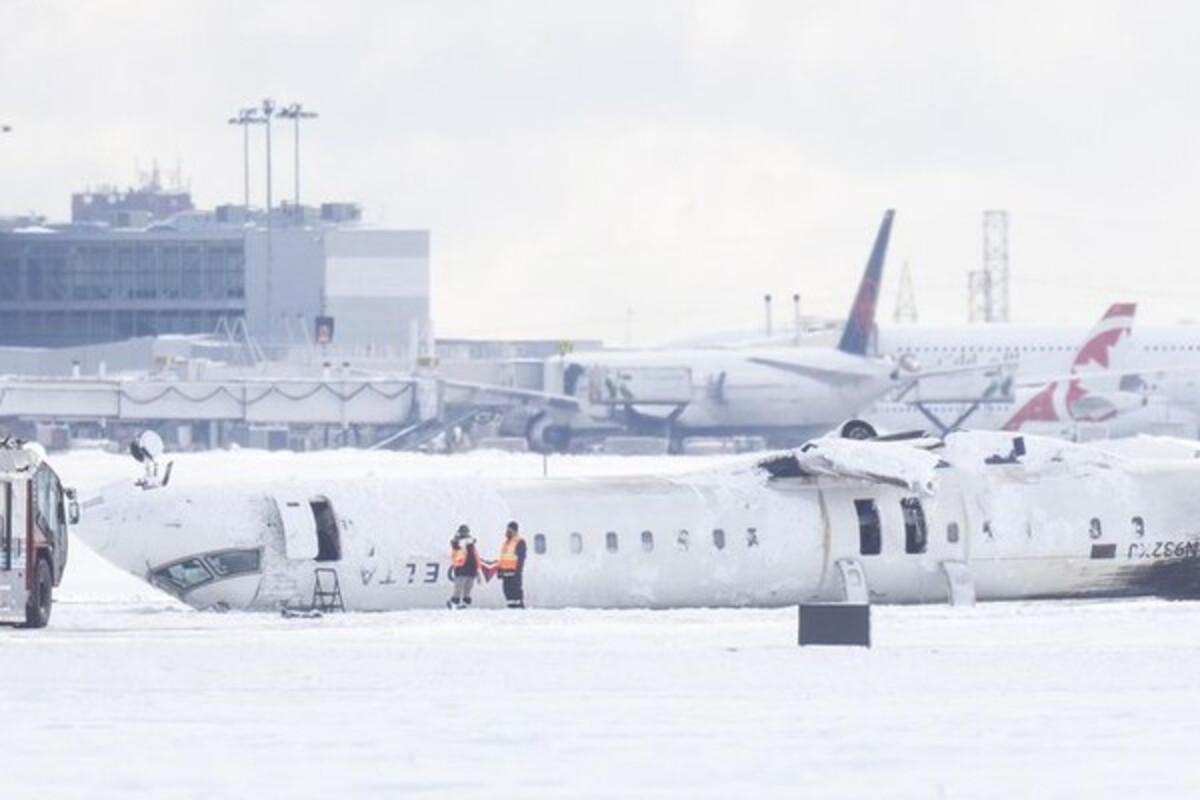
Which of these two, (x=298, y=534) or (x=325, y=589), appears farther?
(x=325, y=589)

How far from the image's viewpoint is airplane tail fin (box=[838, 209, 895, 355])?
13062cm

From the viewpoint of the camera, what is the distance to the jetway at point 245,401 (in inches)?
4660

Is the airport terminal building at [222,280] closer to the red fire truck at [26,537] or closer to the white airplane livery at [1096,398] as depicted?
the white airplane livery at [1096,398]

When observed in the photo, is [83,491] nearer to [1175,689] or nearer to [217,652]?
[217,652]

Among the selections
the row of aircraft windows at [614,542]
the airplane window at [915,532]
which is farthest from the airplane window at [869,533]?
the row of aircraft windows at [614,542]

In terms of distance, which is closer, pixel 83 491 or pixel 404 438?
pixel 83 491

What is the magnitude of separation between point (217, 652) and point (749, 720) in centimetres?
968

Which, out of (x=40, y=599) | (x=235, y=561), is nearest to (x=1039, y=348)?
(x=235, y=561)

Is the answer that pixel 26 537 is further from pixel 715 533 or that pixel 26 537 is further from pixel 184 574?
pixel 715 533

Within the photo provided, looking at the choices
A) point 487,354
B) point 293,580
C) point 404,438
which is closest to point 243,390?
point 404,438

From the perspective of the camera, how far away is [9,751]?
92.1 feet

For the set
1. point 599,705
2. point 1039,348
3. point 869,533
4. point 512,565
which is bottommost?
point 599,705

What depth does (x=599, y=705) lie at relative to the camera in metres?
32.2

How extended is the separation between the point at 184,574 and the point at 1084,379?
93.5m
